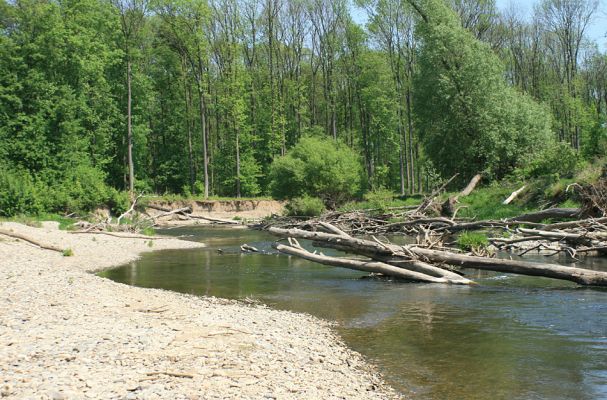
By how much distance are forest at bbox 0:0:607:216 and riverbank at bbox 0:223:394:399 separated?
22188 millimetres

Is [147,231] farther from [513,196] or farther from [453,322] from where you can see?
[453,322]

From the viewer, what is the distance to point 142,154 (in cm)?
5316

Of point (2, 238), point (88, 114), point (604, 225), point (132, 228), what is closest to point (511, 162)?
point (604, 225)

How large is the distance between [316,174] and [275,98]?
75.7 ft

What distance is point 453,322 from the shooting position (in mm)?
9719

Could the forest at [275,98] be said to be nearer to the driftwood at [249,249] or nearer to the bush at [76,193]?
the bush at [76,193]

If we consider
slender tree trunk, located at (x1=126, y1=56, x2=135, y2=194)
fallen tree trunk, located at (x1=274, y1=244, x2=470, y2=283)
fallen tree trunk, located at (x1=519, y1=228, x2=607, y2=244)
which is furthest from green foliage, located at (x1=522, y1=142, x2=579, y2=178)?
slender tree trunk, located at (x1=126, y1=56, x2=135, y2=194)

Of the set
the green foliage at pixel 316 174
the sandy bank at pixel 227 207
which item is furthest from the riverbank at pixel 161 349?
the sandy bank at pixel 227 207

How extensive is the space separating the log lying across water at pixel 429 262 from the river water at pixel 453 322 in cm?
35

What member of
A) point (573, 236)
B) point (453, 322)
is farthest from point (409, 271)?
point (573, 236)

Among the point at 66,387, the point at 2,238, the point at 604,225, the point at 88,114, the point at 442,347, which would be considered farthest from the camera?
the point at 88,114

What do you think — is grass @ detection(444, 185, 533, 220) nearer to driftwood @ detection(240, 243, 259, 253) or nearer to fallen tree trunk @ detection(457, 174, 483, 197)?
fallen tree trunk @ detection(457, 174, 483, 197)

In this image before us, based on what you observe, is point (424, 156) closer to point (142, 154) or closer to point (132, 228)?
point (132, 228)

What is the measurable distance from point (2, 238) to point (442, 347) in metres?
18.0
